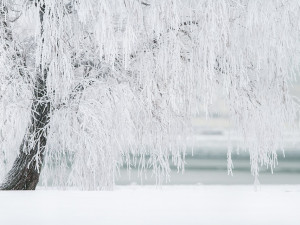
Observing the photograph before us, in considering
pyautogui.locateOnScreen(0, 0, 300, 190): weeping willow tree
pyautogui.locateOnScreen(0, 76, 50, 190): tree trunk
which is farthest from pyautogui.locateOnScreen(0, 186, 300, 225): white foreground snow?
pyautogui.locateOnScreen(0, 76, 50, 190): tree trunk

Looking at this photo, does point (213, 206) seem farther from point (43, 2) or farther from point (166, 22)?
point (43, 2)

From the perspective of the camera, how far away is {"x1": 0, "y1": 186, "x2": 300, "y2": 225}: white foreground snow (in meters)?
1.23

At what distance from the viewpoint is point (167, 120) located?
4406 millimetres

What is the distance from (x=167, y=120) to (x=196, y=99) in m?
0.34

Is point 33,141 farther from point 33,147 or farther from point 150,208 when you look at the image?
point 150,208

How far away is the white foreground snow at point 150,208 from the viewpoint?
1.23 m

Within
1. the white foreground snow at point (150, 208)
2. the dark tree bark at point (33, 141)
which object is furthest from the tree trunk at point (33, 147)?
the white foreground snow at point (150, 208)

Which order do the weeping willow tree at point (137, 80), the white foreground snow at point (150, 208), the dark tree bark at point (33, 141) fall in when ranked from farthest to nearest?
the dark tree bark at point (33, 141) < the weeping willow tree at point (137, 80) < the white foreground snow at point (150, 208)

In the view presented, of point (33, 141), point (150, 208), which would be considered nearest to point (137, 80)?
point (33, 141)

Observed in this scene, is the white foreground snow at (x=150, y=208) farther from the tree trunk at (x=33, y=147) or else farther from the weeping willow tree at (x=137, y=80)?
the tree trunk at (x=33, y=147)

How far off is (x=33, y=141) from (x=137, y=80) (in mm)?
1020

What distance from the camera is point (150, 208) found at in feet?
4.37

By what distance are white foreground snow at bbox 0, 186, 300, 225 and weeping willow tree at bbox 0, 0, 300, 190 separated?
90.8 inches

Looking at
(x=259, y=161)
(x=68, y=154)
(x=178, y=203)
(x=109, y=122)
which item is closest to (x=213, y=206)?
(x=178, y=203)
